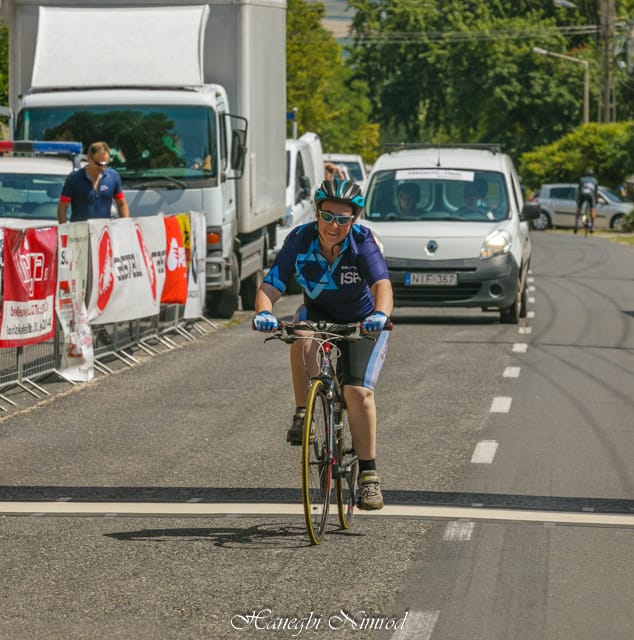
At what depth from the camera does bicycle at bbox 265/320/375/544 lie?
23.0 feet

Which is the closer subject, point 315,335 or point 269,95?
point 315,335

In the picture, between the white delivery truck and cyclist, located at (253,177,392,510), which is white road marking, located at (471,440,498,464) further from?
the white delivery truck

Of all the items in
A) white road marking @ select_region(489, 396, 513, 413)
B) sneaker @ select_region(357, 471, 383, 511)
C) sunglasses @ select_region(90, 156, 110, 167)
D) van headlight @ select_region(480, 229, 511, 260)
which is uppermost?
sunglasses @ select_region(90, 156, 110, 167)

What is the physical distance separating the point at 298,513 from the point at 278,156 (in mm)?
14778

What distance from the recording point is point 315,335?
23.9ft

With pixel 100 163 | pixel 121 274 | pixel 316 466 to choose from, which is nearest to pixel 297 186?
pixel 100 163

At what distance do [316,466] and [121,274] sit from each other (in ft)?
27.2

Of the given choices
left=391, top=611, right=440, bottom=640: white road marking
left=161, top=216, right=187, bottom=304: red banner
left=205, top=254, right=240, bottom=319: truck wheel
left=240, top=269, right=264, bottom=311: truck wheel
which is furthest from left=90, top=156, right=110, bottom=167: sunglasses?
left=391, top=611, right=440, bottom=640: white road marking

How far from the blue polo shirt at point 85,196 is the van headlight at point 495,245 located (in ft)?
14.5

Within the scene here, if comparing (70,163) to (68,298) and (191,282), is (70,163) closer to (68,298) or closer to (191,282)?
(191,282)

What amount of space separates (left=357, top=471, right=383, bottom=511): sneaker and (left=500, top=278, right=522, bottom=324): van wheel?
11.3 metres

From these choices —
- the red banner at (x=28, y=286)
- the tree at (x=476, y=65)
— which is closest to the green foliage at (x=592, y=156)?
the tree at (x=476, y=65)

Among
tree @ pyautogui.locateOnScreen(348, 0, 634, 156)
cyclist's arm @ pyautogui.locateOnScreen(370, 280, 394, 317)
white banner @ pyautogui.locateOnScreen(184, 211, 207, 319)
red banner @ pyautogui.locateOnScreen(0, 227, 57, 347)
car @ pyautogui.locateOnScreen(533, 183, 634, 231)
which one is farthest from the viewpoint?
tree @ pyautogui.locateOnScreen(348, 0, 634, 156)

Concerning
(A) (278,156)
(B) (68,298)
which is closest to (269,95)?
(A) (278,156)
